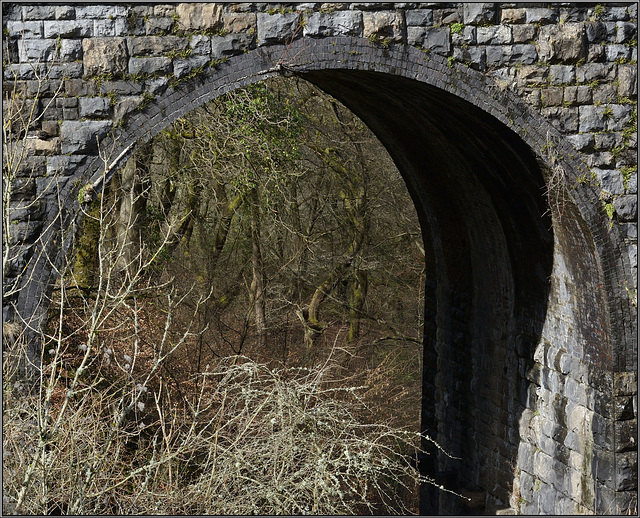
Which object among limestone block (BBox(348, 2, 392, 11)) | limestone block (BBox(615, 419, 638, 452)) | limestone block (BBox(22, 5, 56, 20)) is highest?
limestone block (BBox(348, 2, 392, 11))

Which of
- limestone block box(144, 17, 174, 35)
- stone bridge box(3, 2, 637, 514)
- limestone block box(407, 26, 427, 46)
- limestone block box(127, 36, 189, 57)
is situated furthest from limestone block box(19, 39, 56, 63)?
Answer: limestone block box(407, 26, 427, 46)

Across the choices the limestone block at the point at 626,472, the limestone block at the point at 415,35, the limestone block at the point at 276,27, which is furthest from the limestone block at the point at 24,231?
the limestone block at the point at 626,472

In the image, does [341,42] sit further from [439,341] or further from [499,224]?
[439,341]

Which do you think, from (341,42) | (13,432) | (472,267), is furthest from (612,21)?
(13,432)

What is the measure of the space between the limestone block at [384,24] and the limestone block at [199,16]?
978 mm

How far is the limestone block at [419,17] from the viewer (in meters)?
5.54

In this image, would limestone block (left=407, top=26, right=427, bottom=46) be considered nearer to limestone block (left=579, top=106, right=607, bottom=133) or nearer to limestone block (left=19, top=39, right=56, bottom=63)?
limestone block (left=579, top=106, right=607, bottom=133)

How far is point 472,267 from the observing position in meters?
8.65

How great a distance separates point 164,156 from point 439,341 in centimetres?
486

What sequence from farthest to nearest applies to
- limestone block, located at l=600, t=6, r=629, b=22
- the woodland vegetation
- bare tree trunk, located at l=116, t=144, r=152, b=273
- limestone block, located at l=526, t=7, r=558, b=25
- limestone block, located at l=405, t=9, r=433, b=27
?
bare tree trunk, located at l=116, t=144, r=152, b=273 < the woodland vegetation < limestone block, located at l=600, t=6, r=629, b=22 < limestone block, located at l=526, t=7, r=558, b=25 < limestone block, located at l=405, t=9, r=433, b=27

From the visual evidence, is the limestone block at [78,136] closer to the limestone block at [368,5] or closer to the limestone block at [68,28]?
the limestone block at [68,28]

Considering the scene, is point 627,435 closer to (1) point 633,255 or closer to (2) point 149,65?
(1) point 633,255

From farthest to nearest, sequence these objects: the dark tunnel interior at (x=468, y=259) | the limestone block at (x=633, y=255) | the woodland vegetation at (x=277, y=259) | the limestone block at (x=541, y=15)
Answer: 1. the woodland vegetation at (x=277, y=259)
2. the dark tunnel interior at (x=468, y=259)
3. the limestone block at (x=633, y=255)
4. the limestone block at (x=541, y=15)

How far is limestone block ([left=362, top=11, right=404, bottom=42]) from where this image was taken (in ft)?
17.9
